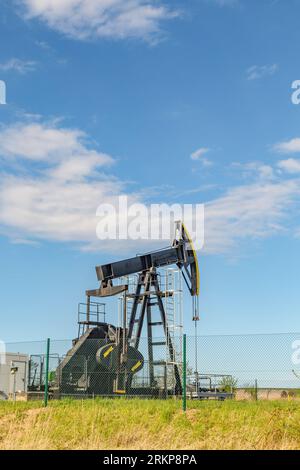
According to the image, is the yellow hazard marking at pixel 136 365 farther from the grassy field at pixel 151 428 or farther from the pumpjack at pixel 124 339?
the grassy field at pixel 151 428

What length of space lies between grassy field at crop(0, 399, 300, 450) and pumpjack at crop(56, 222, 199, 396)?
667 cm

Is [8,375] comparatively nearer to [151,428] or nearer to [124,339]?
[124,339]

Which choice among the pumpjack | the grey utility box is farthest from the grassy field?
the grey utility box

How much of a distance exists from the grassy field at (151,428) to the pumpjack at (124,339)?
263 inches

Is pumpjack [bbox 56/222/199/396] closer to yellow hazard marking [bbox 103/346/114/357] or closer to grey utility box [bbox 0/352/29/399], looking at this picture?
yellow hazard marking [bbox 103/346/114/357]

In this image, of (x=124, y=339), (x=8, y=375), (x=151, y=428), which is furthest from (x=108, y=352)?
(x=8, y=375)

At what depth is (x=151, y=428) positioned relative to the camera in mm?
10766

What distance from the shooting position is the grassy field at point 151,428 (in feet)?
30.9

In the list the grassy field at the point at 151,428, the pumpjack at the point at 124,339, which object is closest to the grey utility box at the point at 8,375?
the pumpjack at the point at 124,339

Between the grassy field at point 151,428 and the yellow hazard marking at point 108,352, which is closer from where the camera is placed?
the grassy field at point 151,428

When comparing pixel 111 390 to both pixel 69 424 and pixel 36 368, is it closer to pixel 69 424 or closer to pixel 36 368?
pixel 36 368

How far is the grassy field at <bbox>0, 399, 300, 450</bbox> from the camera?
9430 millimetres
